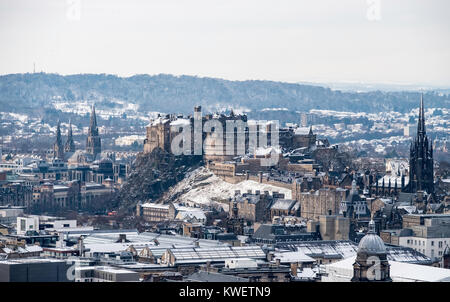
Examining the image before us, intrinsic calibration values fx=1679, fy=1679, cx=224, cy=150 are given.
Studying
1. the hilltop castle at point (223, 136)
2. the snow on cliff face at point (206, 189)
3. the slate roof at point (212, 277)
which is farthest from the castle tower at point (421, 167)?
the slate roof at point (212, 277)

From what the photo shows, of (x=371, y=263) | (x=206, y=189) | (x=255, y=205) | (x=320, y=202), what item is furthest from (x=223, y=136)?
(x=371, y=263)

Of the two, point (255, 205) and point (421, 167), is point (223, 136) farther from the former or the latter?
point (421, 167)

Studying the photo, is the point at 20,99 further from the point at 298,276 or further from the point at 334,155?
the point at 298,276

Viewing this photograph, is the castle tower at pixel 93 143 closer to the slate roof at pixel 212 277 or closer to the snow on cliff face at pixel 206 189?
the snow on cliff face at pixel 206 189

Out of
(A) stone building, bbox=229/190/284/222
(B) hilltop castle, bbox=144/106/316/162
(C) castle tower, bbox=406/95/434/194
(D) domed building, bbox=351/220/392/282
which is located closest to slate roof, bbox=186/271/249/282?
(D) domed building, bbox=351/220/392/282

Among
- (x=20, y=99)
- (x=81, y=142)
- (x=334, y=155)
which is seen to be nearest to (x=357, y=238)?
(x=334, y=155)

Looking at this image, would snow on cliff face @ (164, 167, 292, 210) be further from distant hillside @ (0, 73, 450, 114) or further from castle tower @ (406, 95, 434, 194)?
distant hillside @ (0, 73, 450, 114)
